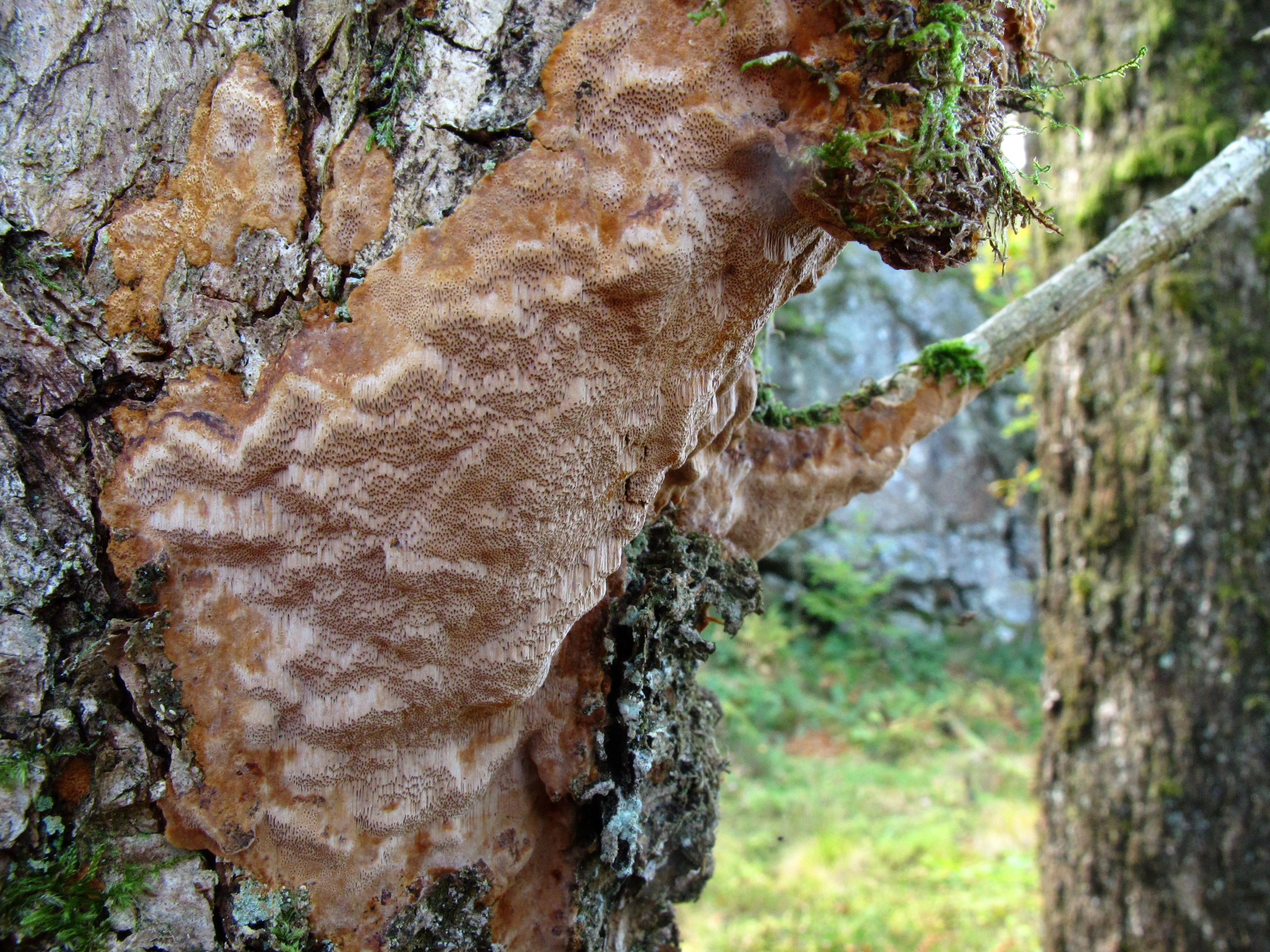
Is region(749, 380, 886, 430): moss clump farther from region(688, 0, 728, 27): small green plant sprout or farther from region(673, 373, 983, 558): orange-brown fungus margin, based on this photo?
region(688, 0, 728, 27): small green plant sprout

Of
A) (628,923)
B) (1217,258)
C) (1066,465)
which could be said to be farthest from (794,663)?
(628,923)

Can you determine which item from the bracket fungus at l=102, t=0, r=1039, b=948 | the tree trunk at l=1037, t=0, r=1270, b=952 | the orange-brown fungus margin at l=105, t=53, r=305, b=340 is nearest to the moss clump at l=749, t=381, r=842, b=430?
the bracket fungus at l=102, t=0, r=1039, b=948

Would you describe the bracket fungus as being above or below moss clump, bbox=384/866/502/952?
above

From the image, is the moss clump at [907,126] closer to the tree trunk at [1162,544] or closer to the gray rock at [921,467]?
the tree trunk at [1162,544]

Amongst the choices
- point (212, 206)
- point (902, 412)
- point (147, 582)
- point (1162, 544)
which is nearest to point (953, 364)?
point (902, 412)

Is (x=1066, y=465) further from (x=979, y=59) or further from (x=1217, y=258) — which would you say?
(x=979, y=59)

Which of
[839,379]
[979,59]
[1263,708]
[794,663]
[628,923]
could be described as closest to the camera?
[979,59]

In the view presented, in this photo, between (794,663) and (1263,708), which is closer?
(1263,708)
